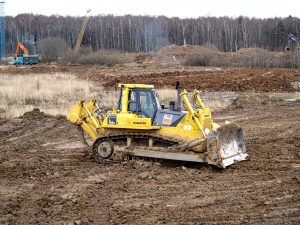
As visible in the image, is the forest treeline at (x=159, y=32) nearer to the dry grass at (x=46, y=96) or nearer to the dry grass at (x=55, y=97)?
the dry grass at (x=46, y=96)

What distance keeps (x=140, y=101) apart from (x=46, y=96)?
12.8 m

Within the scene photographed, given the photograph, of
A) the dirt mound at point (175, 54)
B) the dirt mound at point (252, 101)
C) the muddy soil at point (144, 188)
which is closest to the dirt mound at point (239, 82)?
the dirt mound at point (252, 101)

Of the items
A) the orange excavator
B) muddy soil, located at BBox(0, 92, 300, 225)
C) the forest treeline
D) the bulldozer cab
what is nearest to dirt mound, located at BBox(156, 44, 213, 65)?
the orange excavator

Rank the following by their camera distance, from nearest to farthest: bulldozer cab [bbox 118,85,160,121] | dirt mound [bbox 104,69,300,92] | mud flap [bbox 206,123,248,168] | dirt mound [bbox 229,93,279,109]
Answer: mud flap [bbox 206,123,248,168] < bulldozer cab [bbox 118,85,160,121] < dirt mound [bbox 229,93,279,109] < dirt mound [bbox 104,69,300,92]

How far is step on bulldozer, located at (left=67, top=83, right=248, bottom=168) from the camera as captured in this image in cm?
1088

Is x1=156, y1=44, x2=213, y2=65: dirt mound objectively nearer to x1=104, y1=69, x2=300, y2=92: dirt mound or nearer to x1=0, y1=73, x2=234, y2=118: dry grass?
x1=104, y1=69, x2=300, y2=92: dirt mound

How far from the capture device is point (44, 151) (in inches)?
522

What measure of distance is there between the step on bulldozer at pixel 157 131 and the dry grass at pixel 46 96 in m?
8.27

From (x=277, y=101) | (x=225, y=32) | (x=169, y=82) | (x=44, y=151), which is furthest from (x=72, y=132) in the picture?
(x=225, y=32)

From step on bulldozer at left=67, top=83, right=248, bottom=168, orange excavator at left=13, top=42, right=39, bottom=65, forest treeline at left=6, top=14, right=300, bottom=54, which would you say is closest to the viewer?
step on bulldozer at left=67, top=83, right=248, bottom=168

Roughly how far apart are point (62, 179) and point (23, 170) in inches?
48.9

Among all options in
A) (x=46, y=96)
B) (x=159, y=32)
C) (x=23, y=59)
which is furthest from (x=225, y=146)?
(x=159, y=32)

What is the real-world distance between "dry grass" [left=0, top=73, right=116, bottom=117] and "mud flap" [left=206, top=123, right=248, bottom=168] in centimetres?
943

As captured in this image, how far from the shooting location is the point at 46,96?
23.6 metres
